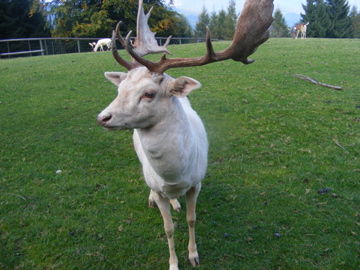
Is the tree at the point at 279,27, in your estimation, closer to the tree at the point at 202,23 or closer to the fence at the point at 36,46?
the tree at the point at 202,23

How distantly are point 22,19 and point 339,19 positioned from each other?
153ft

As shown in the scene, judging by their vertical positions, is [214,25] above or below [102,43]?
above

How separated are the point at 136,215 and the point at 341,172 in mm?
3350

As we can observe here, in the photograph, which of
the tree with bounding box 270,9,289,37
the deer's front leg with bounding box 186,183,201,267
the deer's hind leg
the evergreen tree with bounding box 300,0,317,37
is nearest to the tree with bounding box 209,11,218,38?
the tree with bounding box 270,9,289,37

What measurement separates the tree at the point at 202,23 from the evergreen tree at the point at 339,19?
20.8 meters

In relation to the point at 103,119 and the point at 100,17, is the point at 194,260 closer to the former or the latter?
the point at 103,119

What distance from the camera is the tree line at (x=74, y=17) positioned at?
36.0m

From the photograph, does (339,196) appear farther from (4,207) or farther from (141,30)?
(4,207)

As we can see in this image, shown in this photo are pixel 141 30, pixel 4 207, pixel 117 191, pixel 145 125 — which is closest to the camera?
pixel 145 125

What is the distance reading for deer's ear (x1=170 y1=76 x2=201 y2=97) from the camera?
3.34 m

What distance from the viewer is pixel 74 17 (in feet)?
135

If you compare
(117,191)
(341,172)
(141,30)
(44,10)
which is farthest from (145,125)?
(44,10)

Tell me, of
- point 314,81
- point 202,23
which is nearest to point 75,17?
point 202,23

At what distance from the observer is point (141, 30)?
4.43m
